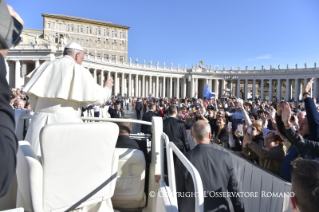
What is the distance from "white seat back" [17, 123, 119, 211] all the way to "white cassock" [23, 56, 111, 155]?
33.9 inches

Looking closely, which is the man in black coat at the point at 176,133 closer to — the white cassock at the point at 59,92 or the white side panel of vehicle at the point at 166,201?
the white cassock at the point at 59,92

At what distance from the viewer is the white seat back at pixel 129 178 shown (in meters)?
3.12

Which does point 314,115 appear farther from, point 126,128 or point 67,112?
point 67,112

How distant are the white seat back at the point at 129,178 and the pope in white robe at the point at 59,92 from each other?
771 mm

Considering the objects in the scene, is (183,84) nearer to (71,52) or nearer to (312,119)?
(312,119)

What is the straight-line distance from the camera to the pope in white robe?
9.88 feet

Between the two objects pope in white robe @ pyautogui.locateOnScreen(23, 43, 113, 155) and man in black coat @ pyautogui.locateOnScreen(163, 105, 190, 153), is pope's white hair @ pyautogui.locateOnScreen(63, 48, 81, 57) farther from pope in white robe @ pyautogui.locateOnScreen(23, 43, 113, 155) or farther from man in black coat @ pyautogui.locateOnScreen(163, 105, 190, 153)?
man in black coat @ pyautogui.locateOnScreen(163, 105, 190, 153)

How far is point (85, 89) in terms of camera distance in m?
3.12

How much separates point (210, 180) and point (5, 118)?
2.33m

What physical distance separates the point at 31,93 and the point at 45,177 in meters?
1.37

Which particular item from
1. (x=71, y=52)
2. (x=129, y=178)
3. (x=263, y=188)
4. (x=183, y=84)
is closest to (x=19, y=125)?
(x=71, y=52)

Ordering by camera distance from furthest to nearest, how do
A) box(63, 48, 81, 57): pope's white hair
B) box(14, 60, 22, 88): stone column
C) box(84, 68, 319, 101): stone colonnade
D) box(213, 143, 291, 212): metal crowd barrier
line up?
1. box(84, 68, 319, 101): stone colonnade
2. box(14, 60, 22, 88): stone column
3. box(63, 48, 81, 57): pope's white hair
4. box(213, 143, 291, 212): metal crowd barrier

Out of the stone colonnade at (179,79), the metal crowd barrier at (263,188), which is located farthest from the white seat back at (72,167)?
the stone colonnade at (179,79)

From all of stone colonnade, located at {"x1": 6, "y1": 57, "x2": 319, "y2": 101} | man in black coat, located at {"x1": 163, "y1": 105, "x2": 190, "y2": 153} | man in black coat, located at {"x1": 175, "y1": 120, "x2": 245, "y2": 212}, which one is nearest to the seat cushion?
man in black coat, located at {"x1": 175, "y1": 120, "x2": 245, "y2": 212}
